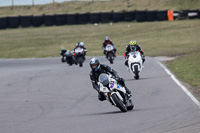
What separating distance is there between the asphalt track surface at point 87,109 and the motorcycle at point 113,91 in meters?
0.22

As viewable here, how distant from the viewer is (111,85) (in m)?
9.90

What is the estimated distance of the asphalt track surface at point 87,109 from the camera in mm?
8406

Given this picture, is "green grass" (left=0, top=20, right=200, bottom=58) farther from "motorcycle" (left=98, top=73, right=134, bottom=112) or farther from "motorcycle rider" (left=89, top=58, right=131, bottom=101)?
"motorcycle" (left=98, top=73, right=134, bottom=112)

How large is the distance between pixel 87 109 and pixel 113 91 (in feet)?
4.21

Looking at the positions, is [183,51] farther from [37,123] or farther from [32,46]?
[37,123]

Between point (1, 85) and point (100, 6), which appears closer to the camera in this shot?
point (1, 85)

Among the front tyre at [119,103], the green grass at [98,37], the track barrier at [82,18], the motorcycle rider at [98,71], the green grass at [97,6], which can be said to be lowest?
the green grass at [98,37]

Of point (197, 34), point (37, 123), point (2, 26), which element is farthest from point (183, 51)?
point (37, 123)

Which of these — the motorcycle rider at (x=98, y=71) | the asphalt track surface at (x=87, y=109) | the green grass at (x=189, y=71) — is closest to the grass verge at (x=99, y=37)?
the green grass at (x=189, y=71)

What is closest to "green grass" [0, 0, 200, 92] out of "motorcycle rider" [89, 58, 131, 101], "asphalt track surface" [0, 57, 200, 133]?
"asphalt track surface" [0, 57, 200, 133]

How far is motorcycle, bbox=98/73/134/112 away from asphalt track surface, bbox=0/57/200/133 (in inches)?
8.7

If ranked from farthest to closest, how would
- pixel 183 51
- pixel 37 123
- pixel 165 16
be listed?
1. pixel 165 16
2. pixel 183 51
3. pixel 37 123

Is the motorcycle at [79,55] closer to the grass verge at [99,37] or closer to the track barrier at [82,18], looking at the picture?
the grass verge at [99,37]

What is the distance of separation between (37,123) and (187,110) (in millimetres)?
2969
